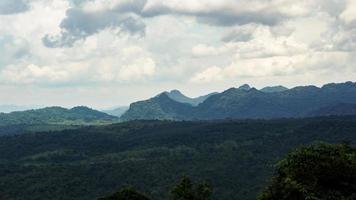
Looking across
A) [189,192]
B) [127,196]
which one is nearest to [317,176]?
[189,192]

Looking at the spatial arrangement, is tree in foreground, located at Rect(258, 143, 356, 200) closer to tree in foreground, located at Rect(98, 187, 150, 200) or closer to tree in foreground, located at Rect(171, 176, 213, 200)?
tree in foreground, located at Rect(171, 176, 213, 200)

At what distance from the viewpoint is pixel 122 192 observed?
344 ft

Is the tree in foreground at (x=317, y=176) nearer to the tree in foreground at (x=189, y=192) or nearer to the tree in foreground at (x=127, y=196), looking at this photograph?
the tree in foreground at (x=189, y=192)

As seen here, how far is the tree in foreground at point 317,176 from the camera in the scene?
69188 millimetres

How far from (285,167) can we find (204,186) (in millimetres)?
23075

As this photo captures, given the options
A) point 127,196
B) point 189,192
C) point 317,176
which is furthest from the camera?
point 127,196

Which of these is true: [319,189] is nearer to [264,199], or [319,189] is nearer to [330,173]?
[330,173]

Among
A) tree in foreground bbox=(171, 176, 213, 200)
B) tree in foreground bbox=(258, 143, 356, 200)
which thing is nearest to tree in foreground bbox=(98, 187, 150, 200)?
tree in foreground bbox=(171, 176, 213, 200)

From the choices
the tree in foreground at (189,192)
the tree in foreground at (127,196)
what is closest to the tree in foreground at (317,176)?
the tree in foreground at (189,192)

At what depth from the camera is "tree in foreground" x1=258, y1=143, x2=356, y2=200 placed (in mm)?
69188

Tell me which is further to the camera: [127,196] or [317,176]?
[127,196]

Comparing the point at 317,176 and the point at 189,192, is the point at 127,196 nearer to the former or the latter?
the point at 189,192

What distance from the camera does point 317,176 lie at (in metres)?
72.2

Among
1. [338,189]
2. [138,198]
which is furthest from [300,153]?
[138,198]
